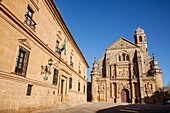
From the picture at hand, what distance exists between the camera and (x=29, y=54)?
7262 mm

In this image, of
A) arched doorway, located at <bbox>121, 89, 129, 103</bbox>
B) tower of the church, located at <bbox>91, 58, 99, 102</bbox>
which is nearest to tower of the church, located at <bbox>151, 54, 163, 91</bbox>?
arched doorway, located at <bbox>121, 89, 129, 103</bbox>

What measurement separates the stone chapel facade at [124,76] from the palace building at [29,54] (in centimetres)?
2018

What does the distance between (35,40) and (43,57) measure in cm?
152

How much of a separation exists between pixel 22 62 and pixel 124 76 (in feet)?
91.2

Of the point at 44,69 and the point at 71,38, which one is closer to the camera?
the point at 44,69

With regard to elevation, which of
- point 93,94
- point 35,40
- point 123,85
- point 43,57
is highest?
point 35,40

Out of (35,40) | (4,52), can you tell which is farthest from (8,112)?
(35,40)

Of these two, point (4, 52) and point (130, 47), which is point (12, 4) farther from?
point (130, 47)

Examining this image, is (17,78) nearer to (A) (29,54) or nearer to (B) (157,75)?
(A) (29,54)

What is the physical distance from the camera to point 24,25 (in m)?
6.62

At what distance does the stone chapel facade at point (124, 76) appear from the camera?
27.8 m

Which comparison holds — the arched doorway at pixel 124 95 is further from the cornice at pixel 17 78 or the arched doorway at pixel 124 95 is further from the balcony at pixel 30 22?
the balcony at pixel 30 22

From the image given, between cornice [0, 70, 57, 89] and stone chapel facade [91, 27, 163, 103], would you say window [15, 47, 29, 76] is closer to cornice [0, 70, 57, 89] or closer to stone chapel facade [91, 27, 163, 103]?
cornice [0, 70, 57, 89]

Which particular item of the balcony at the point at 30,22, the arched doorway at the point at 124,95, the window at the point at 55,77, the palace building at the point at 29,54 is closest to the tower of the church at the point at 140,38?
the arched doorway at the point at 124,95
